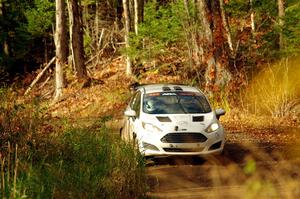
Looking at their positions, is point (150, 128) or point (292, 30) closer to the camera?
point (150, 128)

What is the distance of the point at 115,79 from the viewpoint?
31.0 metres

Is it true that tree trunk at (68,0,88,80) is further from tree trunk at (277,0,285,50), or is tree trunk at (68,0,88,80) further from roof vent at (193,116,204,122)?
roof vent at (193,116,204,122)

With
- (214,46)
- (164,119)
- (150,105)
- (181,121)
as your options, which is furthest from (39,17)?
(181,121)

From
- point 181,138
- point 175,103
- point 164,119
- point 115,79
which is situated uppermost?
point 175,103

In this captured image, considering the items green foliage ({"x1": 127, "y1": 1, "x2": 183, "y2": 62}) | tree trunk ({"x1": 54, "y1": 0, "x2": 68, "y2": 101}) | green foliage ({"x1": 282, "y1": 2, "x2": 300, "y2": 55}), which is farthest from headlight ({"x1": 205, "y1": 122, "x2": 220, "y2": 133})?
tree trunk ({"x1": 54, "y1": 0, "x2": 68, "y2": 101})

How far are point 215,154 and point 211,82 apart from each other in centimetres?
965

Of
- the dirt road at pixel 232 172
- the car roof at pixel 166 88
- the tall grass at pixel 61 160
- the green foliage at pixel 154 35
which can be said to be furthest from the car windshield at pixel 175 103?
the green foliage at pixel 154 35

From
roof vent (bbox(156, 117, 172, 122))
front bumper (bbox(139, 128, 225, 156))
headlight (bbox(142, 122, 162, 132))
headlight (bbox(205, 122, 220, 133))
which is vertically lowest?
front bumper (bbox(139, 128, 225, 156))

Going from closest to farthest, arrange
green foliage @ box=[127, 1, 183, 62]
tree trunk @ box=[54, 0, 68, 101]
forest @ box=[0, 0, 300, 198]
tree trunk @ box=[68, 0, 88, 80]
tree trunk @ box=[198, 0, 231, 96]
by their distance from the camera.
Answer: forest @ box=[0, 0, 300, 198] < tree trunk @ box=[198, 0, 231, 96] < tree trunk @ box=[54, 0, 68, 101] < green foliage @ box=[127, 1, 183, 62] < tree trunk @ box=[68, 0, 88, 80]

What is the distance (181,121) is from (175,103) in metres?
1.08

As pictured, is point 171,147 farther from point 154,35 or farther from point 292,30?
point 154,35

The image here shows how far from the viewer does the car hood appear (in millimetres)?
11383

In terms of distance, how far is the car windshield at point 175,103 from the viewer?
40.3ft

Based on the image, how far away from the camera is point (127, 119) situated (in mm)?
13148
